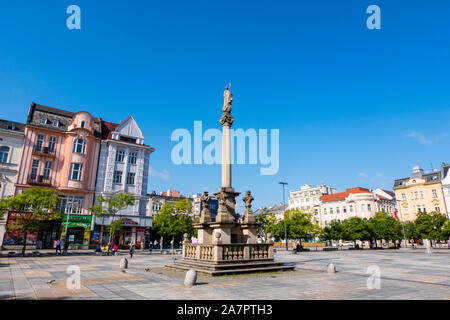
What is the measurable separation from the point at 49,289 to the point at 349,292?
10.6 metres

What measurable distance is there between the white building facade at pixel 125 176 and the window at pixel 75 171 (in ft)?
8.38

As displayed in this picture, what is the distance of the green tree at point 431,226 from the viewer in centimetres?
5169

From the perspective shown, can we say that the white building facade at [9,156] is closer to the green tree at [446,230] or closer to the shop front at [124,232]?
the shop front at [124,232]

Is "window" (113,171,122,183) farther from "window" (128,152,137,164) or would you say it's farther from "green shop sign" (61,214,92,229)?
"green shop sign" (61,214,92,229)

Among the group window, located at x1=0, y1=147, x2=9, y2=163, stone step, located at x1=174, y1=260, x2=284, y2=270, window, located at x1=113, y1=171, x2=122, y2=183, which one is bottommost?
stone step, located at x1=174, y1=260, x2=284, y2=270

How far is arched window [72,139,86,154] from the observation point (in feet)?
131

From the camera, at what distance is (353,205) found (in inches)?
3073

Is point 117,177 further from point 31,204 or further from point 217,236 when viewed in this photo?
point 217,236

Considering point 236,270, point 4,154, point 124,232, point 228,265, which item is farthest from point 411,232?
point 4,154

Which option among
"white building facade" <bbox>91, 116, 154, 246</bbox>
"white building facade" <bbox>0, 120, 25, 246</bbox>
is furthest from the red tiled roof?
"white building facade" <bbox>0, 120, 25, 246</bbox>

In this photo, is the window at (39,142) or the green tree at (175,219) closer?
the window at (39,142)

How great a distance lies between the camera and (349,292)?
9836 mm

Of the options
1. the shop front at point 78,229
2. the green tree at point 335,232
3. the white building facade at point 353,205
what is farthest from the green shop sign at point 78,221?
the white building facade at point 353,205
